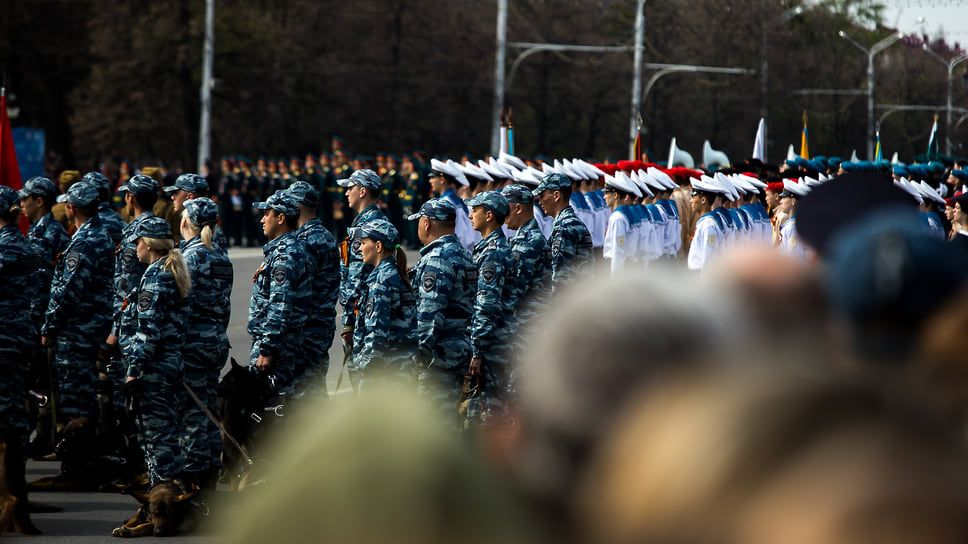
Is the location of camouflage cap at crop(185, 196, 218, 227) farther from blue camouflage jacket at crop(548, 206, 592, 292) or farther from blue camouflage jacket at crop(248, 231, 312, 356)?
blue camouflage jacket at crop(548, 206, 592, 292)

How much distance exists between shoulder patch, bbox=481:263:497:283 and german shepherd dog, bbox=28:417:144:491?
279 centimetres

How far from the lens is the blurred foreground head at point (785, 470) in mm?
990

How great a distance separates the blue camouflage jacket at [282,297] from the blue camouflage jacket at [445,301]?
2.63 feet

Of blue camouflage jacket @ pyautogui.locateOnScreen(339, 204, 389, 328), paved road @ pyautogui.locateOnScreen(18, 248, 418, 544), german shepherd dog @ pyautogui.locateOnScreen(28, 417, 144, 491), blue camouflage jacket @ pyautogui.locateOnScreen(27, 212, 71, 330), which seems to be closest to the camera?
paved road @ pyautogui.locateOnScreen(18, 248, 418, 544)

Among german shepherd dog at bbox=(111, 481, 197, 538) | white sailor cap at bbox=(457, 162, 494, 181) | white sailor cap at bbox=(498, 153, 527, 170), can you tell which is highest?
white sailor cap at bbox=(498, 153, 527, 170)

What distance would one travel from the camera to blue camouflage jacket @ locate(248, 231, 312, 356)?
7.98m

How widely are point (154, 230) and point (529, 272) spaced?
346 cm

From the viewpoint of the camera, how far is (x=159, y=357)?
6930 mm

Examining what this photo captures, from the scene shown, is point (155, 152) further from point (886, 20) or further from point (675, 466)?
point (675, 466)

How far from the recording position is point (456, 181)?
49.3 feet

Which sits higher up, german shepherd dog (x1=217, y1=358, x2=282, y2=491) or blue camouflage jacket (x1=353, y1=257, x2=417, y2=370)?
blue camouflage jacket (x1=353, y1=257, x2=417, y2=370)

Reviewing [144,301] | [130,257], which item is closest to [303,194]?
[130,257]

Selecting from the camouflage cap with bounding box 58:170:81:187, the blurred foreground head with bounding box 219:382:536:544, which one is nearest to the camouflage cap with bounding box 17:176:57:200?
the camouflage cap with bounding box 58:170:81:187

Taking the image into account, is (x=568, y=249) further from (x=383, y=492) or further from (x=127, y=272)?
(x=383, y=492)
